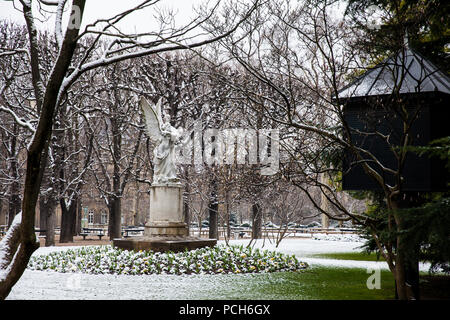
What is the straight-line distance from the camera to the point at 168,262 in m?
13.3

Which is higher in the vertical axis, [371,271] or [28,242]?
[28,242]

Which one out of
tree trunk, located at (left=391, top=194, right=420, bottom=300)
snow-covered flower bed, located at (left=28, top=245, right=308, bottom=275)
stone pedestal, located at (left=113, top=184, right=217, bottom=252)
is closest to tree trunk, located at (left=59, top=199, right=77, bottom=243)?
snow-covered flower bed, located at (left=28, top=245, right=308, bottom=275)

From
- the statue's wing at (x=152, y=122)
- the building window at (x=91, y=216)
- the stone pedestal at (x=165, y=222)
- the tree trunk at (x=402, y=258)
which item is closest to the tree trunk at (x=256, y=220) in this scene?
the stone pedestal at (x=165, y=222)

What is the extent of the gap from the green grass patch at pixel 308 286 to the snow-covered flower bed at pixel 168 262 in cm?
82

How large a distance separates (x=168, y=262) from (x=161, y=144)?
4.45 meters

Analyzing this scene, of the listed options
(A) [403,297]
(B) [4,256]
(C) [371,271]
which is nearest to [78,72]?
(B) [4,256]

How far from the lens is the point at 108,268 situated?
13203 millimetres

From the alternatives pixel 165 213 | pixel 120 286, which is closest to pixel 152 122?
pixel 165 213

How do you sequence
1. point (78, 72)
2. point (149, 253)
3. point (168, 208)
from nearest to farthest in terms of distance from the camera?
point (78, 72) < point (149, 253) < point (168, 208)

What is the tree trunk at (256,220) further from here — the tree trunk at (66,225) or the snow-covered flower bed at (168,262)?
the tree trunk at (66,225)

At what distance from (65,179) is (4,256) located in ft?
69.5

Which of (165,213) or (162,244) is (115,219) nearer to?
(165,213)

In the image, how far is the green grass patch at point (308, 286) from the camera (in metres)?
9.66
